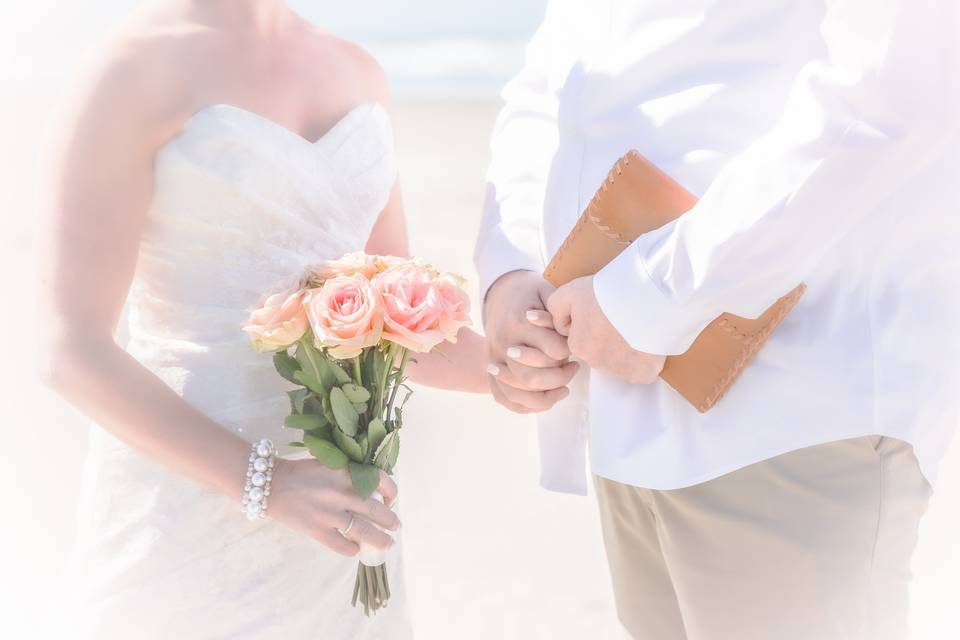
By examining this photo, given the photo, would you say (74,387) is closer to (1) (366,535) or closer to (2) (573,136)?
(1) (366,535)

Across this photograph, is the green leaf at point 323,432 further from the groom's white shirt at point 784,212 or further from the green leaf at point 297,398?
the groom's white shirt at point 784,212

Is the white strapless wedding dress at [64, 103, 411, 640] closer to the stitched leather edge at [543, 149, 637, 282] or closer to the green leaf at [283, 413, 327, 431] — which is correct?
the green leaf at [283, 413, 327, 431]

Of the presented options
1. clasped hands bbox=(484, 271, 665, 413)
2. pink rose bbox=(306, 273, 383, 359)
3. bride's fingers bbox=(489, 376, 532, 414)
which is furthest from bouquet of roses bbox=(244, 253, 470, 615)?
bride's fingers bbox=(489, 376, 532, 414)

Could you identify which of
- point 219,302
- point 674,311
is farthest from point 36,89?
point 674,311

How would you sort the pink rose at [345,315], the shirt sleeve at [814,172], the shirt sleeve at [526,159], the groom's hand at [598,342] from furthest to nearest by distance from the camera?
the shirt sleeve at [526,159] → the pink rose at [345,315] → the groom's hand at [598,342] → the shirt sleeve at [814,172]

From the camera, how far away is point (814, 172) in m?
1.52

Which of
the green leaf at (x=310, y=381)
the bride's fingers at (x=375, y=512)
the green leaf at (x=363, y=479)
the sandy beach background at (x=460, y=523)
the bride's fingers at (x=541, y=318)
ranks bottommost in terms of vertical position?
the sandy beach background at (x=460, y=523)

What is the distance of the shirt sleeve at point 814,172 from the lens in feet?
4.78

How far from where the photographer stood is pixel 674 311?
1659 mm

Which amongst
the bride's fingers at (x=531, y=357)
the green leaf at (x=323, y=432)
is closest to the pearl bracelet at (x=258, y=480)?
the green leaf at (x=323, y=432)

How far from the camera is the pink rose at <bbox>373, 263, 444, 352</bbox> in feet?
6.32

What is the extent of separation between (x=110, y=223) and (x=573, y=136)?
968mm

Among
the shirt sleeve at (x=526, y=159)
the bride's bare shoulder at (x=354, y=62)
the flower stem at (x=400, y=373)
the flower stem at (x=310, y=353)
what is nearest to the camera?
the flower stem at (x=310, y=353)

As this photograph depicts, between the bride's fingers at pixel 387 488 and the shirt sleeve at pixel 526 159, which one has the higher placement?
the shirt sleeve at pixel 526 159
